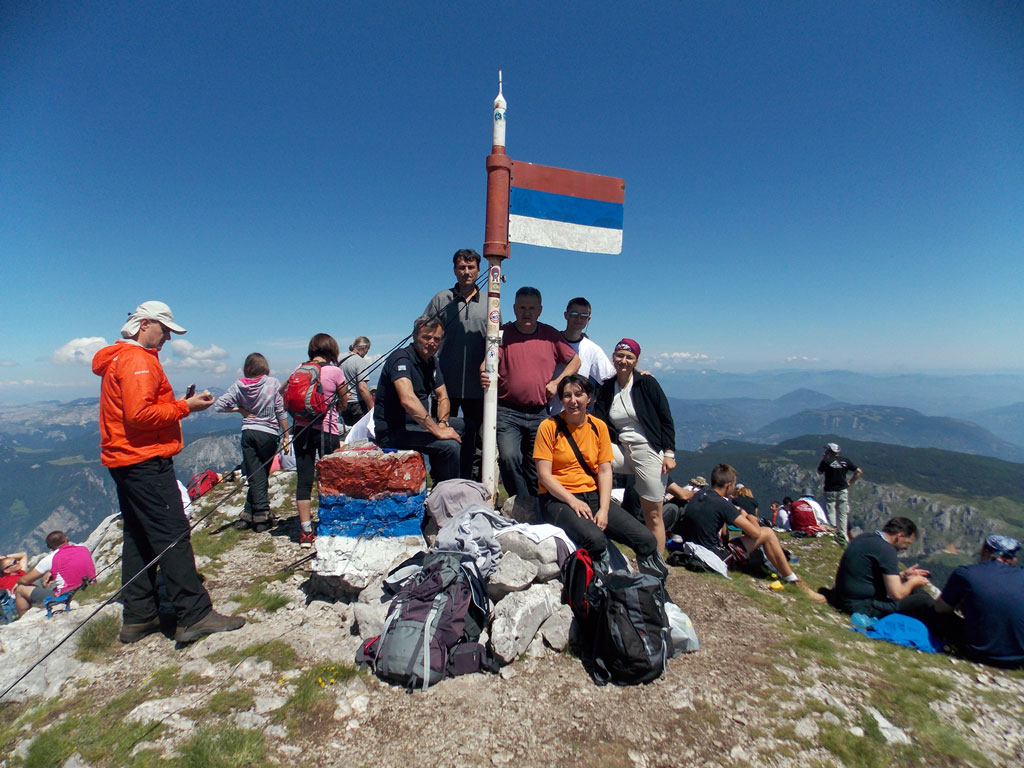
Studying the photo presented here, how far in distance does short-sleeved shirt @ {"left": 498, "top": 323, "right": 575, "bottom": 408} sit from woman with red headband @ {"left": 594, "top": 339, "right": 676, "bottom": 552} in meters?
0.87

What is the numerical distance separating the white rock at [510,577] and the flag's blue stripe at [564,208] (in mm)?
4361

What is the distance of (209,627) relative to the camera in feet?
15.5

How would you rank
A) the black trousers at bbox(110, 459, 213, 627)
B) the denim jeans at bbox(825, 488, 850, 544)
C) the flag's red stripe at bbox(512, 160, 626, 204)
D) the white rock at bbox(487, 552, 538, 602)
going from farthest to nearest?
the denim jeans at bbox(825, 488, 850, 544) → the flag's red stripe at bbox(512, 160, 626, 204) → the white rock at bbox(487, 552, 538, 602) → the black trousers at bbox(110, 459, 213, 627)

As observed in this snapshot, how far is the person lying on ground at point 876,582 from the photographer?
20.5ft

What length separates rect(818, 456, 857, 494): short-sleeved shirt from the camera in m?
12.9

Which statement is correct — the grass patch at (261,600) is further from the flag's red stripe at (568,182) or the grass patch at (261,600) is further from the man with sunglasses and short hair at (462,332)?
the flag's red stripe at (568,182)

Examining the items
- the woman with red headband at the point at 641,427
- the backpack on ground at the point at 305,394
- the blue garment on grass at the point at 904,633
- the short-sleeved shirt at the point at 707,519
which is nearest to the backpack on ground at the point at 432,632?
the woman with red headband at the point at 641,427

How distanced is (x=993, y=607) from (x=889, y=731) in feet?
8.96

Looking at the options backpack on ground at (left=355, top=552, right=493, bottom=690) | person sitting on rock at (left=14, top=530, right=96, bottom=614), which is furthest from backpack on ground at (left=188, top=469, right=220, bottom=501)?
backpack on ground at (left=355, top=552, right=493, bottom=690)

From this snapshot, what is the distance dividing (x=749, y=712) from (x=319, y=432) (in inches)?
272

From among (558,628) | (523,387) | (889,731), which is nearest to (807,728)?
(889,731)

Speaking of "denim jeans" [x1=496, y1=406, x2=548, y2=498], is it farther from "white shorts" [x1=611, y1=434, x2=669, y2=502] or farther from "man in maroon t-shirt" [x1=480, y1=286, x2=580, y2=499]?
"white shorts" [x1=611, y1=434, x2=669, y2=502]

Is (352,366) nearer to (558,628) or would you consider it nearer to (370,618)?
(370,618)

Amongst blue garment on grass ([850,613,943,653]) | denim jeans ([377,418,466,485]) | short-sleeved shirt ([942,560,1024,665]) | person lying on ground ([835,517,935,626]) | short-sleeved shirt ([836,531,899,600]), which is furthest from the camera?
short-sleeved shirt ([836,531,899,600])
